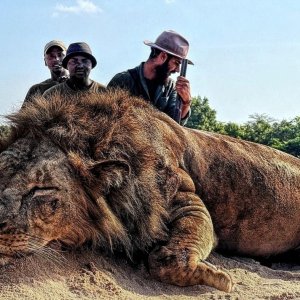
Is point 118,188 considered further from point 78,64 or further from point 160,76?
point 78,64

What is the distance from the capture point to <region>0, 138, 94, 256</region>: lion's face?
11.8 feet

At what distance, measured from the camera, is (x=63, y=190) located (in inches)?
153

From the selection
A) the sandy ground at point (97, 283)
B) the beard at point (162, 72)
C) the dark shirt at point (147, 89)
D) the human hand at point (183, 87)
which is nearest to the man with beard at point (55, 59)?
the dark shirt at point (147, 89)

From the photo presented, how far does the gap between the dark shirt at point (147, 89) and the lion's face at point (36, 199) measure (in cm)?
241

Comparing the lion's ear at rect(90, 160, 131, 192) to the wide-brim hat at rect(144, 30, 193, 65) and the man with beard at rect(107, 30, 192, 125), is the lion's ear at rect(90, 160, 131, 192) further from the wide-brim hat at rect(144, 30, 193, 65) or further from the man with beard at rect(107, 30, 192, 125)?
the wide-brim hat at rect(144, 30, 193, 65)

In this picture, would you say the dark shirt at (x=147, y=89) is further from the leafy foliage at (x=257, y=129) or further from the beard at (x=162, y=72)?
the leafy foliage at (x=257, y=129)

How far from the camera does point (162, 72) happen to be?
21.5 feet

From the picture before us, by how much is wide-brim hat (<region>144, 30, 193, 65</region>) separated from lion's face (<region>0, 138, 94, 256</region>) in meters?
2.69

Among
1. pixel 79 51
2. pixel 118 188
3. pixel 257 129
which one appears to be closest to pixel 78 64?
pixel 79 51

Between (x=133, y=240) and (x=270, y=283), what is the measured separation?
4.04ft

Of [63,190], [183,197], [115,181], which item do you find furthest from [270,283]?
[63,190]

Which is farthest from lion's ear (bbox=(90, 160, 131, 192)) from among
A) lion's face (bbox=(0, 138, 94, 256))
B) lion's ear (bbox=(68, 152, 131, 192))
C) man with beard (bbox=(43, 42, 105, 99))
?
man with beard (bbox=(43, 42, 105, 99))

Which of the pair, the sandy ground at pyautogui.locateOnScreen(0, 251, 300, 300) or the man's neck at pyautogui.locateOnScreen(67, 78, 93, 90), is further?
the man's neck at pyautogui.locateOnScreen(67, 78, 93, 90)

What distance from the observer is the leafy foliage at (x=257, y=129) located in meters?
32.5
